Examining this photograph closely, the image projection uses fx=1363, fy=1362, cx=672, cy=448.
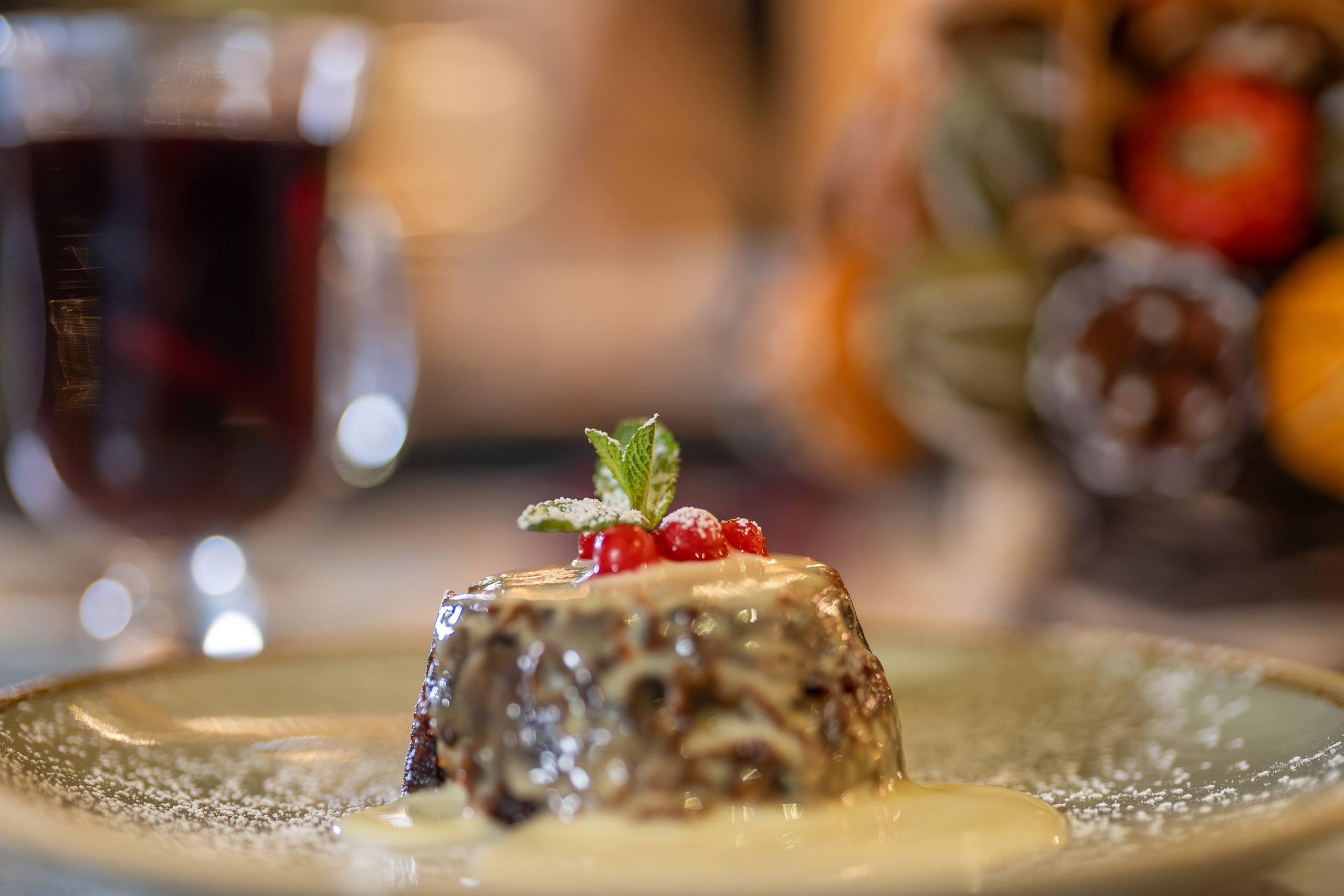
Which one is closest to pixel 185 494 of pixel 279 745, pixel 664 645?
pixel 279 745

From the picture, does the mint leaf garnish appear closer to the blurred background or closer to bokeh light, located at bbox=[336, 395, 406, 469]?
the blurred background

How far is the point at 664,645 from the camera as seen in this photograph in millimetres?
831

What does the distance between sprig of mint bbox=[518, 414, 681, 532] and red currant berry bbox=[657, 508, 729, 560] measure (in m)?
0.02

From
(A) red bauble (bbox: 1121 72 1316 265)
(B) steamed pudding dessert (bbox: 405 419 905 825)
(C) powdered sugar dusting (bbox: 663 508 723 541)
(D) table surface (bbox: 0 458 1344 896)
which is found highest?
(A) red bauble (bbox: 1121 72 1316 265)

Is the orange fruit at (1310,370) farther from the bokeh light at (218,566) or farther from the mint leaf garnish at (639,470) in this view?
the bokeh light at (218,566)

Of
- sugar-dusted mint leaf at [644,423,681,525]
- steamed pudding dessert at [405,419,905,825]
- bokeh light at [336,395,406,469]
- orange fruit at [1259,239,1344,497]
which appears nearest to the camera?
steamed pudding dessert at [405,419,905,825]

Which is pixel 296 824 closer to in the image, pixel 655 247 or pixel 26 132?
pixel 26 132

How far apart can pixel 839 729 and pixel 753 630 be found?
8 centimetres

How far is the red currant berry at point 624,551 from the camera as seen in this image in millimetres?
869

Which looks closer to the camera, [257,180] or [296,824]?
[296,824]

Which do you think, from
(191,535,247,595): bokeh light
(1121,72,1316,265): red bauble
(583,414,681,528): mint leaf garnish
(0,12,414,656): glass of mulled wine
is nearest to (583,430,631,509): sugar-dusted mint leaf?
(583,414,681,528): mint leaf garnish

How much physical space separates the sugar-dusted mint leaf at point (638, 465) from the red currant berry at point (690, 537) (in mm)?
48

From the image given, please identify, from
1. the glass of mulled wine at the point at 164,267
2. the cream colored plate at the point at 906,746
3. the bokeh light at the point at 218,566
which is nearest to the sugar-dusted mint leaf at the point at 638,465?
the cream colored plate at the point at 906,746

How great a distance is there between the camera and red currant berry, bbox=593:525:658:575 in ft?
2.85
